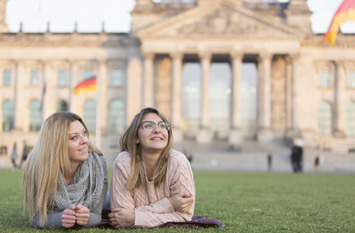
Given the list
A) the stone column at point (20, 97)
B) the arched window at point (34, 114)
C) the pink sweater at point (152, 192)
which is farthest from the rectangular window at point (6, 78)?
the pink sweater at point (152, 192)

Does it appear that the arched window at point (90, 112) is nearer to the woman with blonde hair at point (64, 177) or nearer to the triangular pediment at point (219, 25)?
the triangular pediment at point (219, 25)

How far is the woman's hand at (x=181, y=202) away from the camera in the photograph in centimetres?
692

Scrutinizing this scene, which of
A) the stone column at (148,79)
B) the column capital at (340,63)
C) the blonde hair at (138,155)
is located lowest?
the blonde hair at (138,155)

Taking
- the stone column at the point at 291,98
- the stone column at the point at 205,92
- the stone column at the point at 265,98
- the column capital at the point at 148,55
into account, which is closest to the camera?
the stone column at the point at 265,98

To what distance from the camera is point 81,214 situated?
21.2 ft

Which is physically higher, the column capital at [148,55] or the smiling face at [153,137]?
the column capital at [148,55]

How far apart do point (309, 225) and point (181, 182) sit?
7.65ft

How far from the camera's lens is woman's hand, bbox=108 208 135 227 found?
6.83 m

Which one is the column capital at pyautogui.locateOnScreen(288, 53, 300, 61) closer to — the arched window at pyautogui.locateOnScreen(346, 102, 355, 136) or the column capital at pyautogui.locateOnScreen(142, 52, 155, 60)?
the arched window at pyautogui.locateOnScreen(346, 102, 355, 136)

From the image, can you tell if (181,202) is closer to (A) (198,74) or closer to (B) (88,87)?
(B) (88,87)

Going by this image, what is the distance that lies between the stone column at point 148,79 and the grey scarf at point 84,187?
161ft

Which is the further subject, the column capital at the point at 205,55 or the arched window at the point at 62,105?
the arched window at the point at 62,105

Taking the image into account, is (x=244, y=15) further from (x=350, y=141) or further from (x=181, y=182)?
(x=181, y=182)

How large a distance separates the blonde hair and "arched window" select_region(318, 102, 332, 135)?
57.2m
